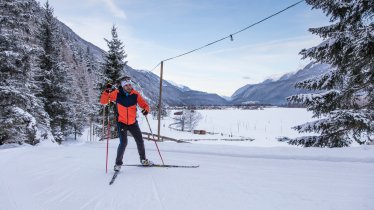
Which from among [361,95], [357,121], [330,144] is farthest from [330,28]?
[330,144]

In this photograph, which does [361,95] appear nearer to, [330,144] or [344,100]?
[344,100]

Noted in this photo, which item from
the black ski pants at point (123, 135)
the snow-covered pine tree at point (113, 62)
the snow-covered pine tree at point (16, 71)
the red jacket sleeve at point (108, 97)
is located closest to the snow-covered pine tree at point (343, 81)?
the black ski pants at point (123, 135)

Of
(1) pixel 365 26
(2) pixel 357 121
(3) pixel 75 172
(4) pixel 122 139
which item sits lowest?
(3) pixel 75 172

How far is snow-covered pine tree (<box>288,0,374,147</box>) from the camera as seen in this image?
829cm

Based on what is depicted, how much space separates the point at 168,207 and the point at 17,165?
4.88 meters

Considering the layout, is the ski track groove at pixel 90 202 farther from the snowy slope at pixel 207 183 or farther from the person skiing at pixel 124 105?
the person skiing at pixel 124 105

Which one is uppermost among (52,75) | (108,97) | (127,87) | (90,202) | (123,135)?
(52,75)

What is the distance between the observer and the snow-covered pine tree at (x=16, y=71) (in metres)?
13.2

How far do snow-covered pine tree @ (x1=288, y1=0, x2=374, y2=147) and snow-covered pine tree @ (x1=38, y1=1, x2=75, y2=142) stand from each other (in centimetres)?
2162

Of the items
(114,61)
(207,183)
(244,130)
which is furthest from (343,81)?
(244,130)

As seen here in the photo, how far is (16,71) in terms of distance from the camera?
14.4 metres

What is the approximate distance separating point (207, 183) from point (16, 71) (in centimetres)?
1420

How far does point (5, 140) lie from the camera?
14328 millimetres

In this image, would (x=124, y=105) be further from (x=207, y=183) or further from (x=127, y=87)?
(x=207, y=183)
